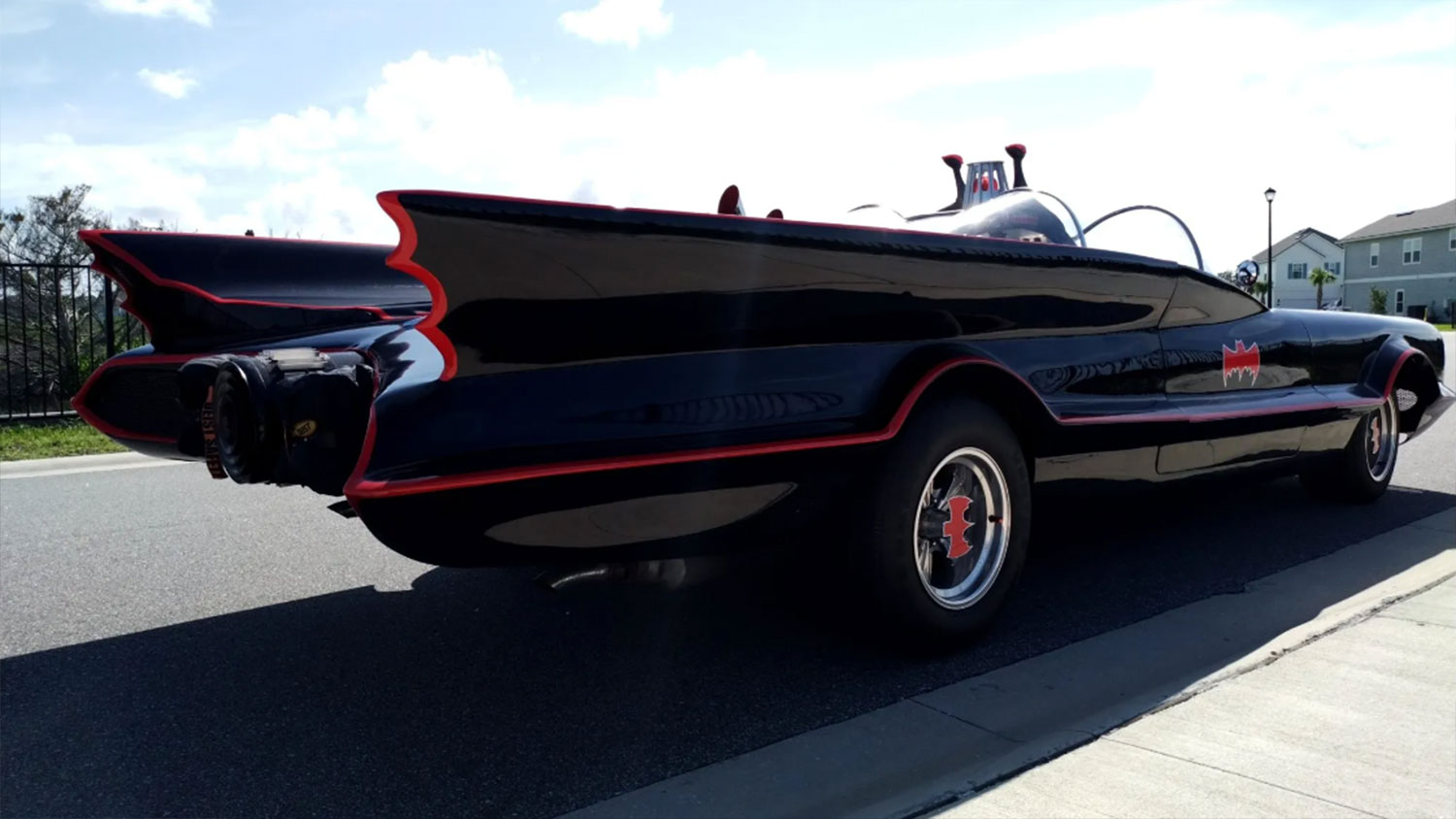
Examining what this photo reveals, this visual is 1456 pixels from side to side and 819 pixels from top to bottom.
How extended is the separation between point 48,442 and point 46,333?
2332mm

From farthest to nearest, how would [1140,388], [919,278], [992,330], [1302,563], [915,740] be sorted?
[1302,563]
[1140,388]
[992,330]
[919,278]
[915,740]

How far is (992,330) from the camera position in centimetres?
336

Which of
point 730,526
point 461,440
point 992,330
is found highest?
point 992,330

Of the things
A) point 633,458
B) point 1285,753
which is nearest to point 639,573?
point 633,458

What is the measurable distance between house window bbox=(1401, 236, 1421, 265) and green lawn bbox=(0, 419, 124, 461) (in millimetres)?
63564

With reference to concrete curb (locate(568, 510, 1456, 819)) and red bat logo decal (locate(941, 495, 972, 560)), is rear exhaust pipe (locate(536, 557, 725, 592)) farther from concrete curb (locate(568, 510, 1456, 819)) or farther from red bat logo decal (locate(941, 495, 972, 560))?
red bat logo decal (locate(941, 495, 972, 560))

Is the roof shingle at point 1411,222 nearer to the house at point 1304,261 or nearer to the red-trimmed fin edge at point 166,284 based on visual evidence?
the house at point 1304,261

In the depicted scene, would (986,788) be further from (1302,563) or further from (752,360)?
(1302,563)

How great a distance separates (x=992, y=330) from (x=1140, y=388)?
0.81 metres

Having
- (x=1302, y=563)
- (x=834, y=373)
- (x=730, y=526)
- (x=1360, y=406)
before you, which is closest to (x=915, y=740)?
(x=730, y=526)

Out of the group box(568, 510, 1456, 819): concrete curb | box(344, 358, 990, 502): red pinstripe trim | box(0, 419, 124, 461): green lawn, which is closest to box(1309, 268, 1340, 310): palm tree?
box(0, 419, 124, 461): green lawn

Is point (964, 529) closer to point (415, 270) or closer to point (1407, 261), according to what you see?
point (415, 270)

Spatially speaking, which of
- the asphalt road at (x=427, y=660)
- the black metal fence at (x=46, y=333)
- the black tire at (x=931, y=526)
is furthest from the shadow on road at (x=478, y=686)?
the black metal fence at (x=46, y=333)

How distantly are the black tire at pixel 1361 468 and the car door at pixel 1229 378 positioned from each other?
72 cm
